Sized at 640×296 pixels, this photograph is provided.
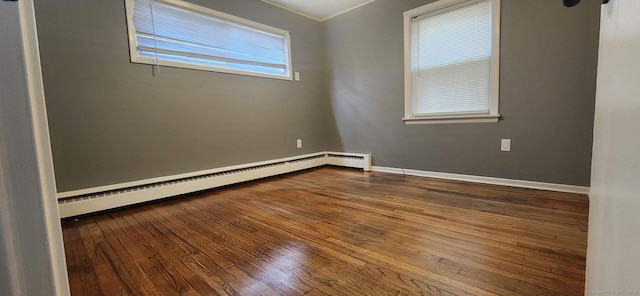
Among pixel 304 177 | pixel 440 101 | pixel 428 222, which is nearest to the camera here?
pixel 428 222

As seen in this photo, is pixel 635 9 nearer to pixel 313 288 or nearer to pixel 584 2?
pixel 313 288

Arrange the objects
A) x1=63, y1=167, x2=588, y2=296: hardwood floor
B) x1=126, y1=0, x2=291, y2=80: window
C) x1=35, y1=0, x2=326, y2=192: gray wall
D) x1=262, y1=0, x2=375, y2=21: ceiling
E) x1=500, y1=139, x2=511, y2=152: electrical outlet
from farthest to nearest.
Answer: x1=262, y1=0, x2=375, y2=21: ceiling → x1=500, y1=139, x2=511, y2=152: electrical outlet → x1=126, y1=0, x2=291, y2=80: window → x1=35, y1=0, x2=326, y2=192: gray wall → x1=63, y1=167, x2=588, y2=296: hardwood floor

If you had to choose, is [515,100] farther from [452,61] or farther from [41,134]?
[41,134]

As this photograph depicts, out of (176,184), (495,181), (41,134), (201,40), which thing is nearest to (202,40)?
(201,40)

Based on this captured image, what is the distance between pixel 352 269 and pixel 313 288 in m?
0.21

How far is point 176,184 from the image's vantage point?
240 cm

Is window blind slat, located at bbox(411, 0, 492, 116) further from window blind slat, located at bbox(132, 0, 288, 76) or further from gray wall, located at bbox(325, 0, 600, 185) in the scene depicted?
window blind slat, located at bbox(132, 0, 288, 76)

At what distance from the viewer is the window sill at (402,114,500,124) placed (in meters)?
2.40

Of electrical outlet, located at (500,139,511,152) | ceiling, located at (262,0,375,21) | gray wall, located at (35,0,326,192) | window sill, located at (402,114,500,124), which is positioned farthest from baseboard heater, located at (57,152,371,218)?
ceiling, located at (262,0,375,21)

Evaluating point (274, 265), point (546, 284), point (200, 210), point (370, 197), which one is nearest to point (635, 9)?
point (546, 284)

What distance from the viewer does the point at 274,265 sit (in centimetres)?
121

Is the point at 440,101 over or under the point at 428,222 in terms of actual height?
over

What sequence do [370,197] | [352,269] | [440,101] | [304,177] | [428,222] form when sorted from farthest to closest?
[304,177], [440,101], [370,197], [428,222], [352,269]

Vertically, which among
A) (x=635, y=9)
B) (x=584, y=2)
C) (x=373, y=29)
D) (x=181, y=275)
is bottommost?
(x=181, y=275)
